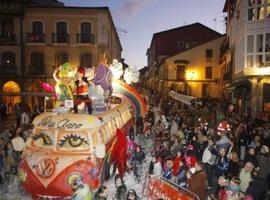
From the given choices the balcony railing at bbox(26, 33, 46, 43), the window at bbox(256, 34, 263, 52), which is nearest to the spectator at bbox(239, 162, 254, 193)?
the window at bbox(256, 34, 263, 52)

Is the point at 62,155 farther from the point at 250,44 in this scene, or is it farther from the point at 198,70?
the point at 198,70

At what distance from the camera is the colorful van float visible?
361 inches

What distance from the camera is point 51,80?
123ft

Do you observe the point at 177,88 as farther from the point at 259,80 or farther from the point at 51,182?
the point at 51,182

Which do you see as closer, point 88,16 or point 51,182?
point 51,182

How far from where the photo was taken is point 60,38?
125 feet

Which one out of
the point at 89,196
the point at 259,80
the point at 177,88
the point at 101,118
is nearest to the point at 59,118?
the point at 101,118

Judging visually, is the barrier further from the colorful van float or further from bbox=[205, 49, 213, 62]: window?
bbox=[205, 49, 213, 62]: window

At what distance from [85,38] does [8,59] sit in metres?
8.06

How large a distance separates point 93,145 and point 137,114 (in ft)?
30.1

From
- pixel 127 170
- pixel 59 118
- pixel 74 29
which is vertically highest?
pixel 74 29

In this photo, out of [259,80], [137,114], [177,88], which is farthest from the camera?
[177,88]

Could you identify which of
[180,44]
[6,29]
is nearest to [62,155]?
[6,29]

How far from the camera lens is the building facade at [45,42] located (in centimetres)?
3712
